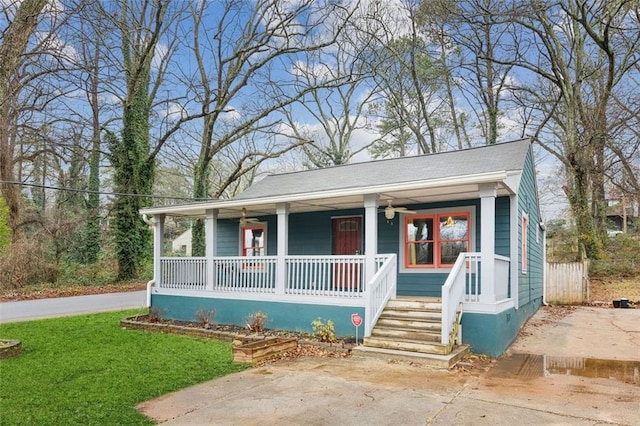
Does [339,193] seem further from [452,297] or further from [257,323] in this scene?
[257,323]

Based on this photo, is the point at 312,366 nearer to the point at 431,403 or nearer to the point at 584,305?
the point at 431,403

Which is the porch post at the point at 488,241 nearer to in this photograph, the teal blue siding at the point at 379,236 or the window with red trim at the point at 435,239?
the teal blue siding at the point at 379,236

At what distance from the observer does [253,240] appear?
12539 mm

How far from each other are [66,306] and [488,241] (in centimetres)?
1222

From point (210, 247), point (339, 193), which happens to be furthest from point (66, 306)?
point (339, 193)

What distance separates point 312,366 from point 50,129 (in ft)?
51.9

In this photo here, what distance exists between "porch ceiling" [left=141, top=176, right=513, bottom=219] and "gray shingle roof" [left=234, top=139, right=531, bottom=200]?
26 cm

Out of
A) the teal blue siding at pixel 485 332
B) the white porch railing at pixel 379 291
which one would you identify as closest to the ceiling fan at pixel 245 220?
the white porch railing at pixel 379 291

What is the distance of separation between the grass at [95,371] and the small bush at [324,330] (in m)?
1.61

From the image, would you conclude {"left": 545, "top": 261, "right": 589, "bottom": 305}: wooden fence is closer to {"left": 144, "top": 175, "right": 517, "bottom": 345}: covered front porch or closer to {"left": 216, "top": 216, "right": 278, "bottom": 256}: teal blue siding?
{"left": 144, "top": 175, "right": 517, "bottom": 345}: covered front porch

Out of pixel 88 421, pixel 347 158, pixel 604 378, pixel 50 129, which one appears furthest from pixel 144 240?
pixel 604 378

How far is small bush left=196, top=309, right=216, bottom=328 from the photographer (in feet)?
31.6

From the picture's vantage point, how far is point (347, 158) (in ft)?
94.6

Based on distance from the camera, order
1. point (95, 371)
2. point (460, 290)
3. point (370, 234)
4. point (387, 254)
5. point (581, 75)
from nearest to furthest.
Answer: point (95, 371)
point (460, 290)
point (370, 234)
point (387, 254)
point (581, 75)
